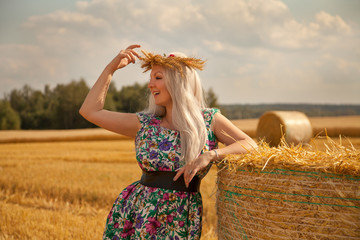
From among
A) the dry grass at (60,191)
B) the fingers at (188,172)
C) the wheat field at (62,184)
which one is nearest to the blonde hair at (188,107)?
the fingers at (188,172)

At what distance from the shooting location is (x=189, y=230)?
2252 millimetres

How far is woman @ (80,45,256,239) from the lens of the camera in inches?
88.1

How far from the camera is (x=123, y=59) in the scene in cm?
254

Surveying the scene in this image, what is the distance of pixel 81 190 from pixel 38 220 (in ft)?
5.18

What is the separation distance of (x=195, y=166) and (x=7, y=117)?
9.79 meters

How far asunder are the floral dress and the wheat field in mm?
182

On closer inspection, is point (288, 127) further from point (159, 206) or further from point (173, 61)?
point (159, 206)

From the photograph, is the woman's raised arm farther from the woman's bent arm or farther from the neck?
the woman's bent arm

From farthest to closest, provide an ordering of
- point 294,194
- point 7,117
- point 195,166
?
1. point 7,117
2. point 195,166
3. point 294,194

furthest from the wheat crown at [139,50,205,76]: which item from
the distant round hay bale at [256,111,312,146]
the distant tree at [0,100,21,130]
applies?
the distant tree at [0,100,21,130]

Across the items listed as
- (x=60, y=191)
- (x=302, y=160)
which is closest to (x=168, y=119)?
(x=302, y=160)

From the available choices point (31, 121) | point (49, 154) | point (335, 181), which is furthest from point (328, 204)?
point (31, 121)

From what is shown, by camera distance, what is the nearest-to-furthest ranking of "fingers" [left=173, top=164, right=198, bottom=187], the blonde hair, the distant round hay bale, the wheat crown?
"fingers" [left=173, top=164, right=198, bottom=187]
the blonde hair
the wheat crown
the distant round hay bale

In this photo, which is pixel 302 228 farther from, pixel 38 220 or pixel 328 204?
pixel 38 220
